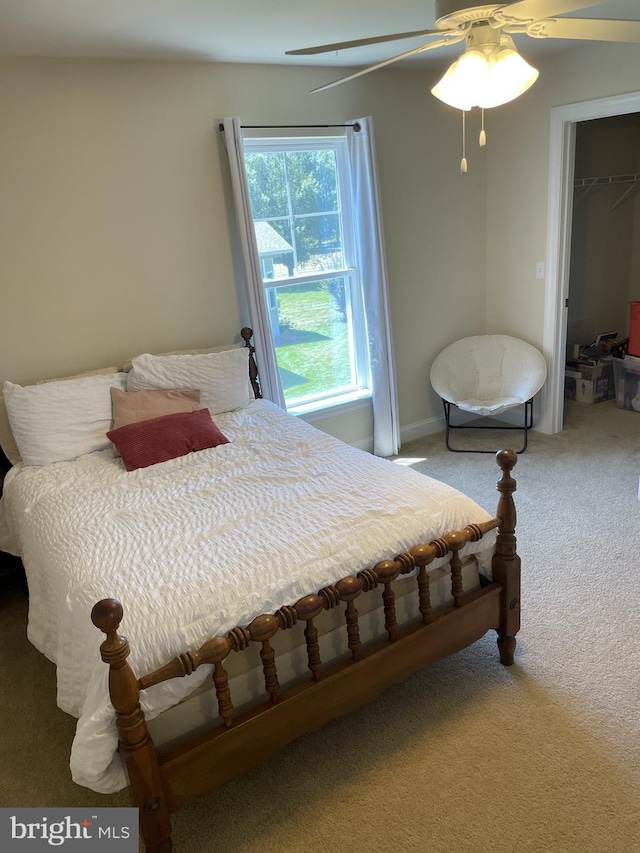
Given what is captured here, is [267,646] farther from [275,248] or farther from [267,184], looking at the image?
[267,184]

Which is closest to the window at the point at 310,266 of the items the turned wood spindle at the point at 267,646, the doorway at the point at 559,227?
the doorway at the point at 559,227

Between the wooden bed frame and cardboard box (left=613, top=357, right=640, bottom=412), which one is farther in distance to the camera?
cardboard box (left=613, top=357, right=640, bottom=412)

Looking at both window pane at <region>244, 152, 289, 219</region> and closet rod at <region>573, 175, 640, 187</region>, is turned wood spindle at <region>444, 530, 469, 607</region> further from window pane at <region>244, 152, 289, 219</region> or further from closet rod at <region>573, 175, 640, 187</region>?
closet rod at <region>573, 175, 640, 187</region>

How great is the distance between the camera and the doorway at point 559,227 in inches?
136

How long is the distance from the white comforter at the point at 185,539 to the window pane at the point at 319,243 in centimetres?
143

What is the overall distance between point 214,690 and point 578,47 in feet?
12.4

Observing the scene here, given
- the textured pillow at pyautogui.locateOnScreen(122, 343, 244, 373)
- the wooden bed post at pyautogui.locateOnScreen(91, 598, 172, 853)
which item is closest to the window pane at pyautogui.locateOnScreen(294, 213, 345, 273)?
the textured pillow at pyautogui.locateOnScreen(122, 343, 244, 373)

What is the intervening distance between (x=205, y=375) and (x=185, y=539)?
1.30 meters

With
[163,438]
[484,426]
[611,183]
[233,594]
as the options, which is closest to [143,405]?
[163,438]

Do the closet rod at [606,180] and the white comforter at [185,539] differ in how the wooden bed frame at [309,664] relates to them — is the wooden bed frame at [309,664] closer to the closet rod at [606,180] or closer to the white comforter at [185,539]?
the white comforter at [185,539]

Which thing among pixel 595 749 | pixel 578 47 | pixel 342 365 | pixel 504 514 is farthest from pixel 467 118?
pixel 595 749

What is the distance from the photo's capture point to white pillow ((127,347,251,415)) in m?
2.92

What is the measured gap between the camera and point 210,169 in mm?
3158

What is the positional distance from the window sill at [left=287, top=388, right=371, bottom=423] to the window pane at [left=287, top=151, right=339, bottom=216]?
1.15 m
